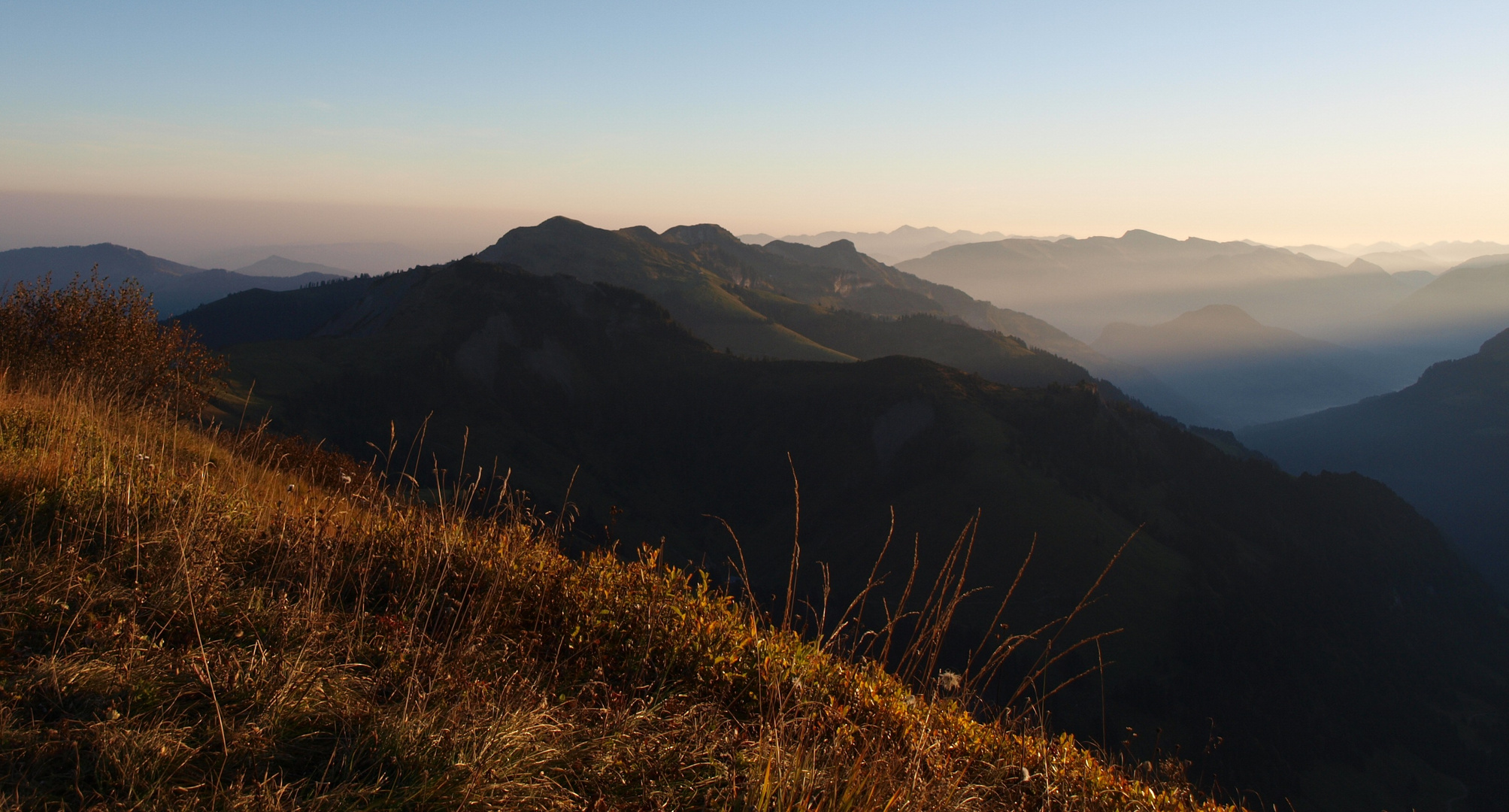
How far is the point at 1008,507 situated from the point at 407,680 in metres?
108

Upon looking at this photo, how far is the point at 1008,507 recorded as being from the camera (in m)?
105

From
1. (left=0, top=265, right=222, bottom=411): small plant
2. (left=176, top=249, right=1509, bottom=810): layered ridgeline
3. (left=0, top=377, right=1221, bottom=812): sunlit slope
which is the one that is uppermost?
(left=0, top=265, right=222, bottom=411): small plant

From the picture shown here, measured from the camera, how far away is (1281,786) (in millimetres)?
84375

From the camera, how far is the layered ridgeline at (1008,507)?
9356 centimetres

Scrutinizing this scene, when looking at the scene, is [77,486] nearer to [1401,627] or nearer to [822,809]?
[822,809]

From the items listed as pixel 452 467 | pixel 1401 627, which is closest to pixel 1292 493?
pixel 1401 627

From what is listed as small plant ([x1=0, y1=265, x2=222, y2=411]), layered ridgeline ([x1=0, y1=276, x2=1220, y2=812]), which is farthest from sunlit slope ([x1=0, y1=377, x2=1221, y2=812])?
small plant ([x1=0, y1=265, x2=222, y2=411])

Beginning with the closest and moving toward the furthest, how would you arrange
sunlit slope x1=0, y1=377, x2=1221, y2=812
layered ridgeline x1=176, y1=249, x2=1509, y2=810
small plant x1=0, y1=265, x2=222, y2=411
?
sunlit slope x1=0, y1=377, x2=1221, y2=812 < small plant x1=0, y1=265, x2=222, y2=411 < layered ridgeline x1=176, y1=249, x2=1509, y2=810

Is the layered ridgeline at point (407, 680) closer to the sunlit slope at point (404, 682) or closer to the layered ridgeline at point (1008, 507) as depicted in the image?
the sunlit slope at point (404, 682)

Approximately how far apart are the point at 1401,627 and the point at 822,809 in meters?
167

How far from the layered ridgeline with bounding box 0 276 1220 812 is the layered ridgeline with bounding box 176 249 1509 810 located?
68950 mm

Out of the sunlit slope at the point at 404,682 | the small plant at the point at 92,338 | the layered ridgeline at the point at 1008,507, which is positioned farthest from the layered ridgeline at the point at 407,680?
the layered ridgeline at the point at 1008,507

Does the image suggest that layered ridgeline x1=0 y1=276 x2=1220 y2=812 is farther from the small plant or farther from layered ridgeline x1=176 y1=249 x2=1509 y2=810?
layered ridgeline x1=176 y1=249 x2=1509 y2=810

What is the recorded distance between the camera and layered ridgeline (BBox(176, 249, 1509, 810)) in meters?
93.6
